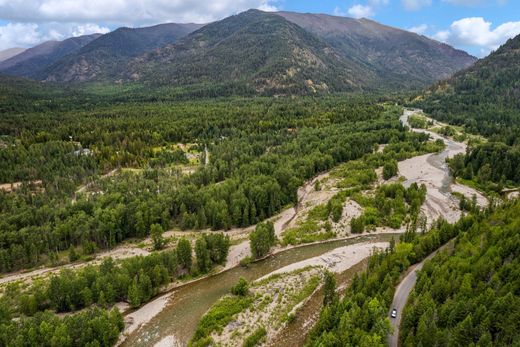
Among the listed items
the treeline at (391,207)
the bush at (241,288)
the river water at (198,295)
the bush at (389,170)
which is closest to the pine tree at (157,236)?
the river water at (198,295)

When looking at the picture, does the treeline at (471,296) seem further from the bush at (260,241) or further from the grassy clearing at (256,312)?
the bush at (260,241)

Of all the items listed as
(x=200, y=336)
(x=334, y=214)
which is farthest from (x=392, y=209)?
(x=200, y=336)

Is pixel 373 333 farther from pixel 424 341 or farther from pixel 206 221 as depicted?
pixel 206 221

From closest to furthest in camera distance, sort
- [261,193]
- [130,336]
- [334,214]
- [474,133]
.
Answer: [130,336], [334,214], [261,193], [474,133]


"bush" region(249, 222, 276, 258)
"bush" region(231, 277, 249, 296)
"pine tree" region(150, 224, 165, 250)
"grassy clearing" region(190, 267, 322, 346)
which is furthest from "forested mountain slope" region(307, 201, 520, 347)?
"pine tree" region(150, 224, 165, 250)

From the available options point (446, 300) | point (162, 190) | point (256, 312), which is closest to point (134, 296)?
point (256, 312)

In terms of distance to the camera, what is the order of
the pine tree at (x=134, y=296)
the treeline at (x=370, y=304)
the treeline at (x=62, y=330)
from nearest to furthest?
1. the treeline at (x=370, y=304)
2. the treeline at (x=62, y=330)
3. the pine tree at (x=134, y=296)

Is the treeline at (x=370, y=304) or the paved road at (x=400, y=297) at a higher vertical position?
the treeline at (x=370, y=304)
